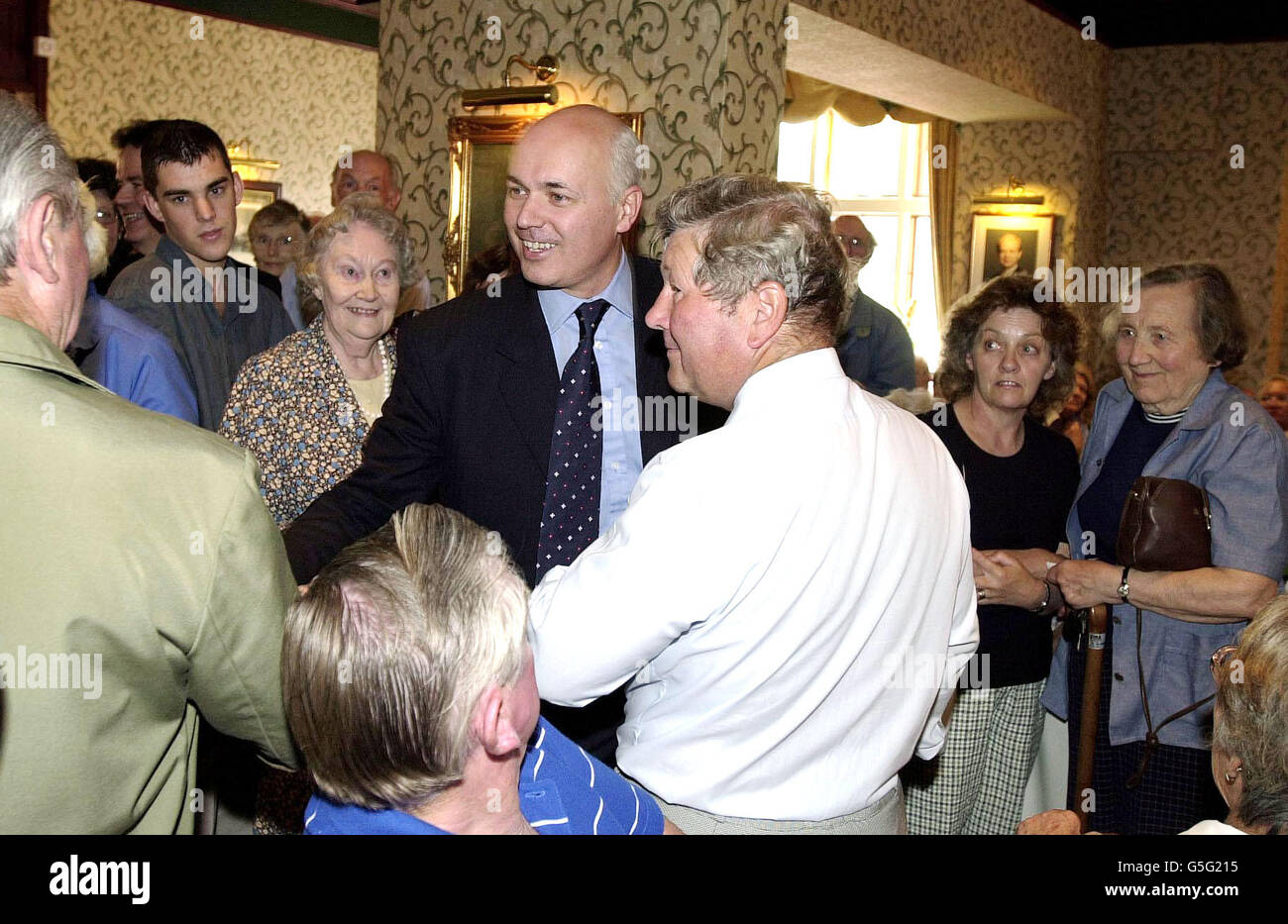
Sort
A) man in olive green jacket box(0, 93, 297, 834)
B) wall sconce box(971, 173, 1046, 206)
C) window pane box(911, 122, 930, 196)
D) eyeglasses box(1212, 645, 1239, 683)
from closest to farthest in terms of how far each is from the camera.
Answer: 1. man in olive green jacket box(0, 93, 297, 834)
2. eyeglasses box(1212, 645, 1239, 683)
3. wall sconce box(971, 173, 1046, 206)
4. window pane box(911, 122, 930, 196)

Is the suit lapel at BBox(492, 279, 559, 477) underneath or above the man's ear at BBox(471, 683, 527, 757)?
above

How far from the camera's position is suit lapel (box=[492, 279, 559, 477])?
2225 mm

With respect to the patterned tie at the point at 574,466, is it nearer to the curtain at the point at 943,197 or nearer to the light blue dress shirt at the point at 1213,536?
the light blue dress shirt at the point at 1213,536

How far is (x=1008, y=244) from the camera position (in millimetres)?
8953

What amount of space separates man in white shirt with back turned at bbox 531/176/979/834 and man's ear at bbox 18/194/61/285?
691mm

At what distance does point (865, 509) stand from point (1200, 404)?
1394mm

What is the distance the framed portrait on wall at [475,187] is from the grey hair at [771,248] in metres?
3.15

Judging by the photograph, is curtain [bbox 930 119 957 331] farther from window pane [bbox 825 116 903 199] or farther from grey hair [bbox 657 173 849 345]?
grey hair [bbox 657 173 849 345]

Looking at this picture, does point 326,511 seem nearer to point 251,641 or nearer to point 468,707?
point 251,641

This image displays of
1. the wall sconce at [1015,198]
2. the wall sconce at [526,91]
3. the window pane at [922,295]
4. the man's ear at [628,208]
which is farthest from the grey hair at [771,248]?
the window pane at [922,295]

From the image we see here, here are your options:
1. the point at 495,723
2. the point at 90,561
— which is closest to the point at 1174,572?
the point at 495,723

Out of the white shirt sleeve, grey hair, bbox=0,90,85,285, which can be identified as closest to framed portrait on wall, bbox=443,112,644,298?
the white shirt sleeve

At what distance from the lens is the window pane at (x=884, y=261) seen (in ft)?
33.3

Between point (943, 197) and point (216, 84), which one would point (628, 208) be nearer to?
point (943, 197)
